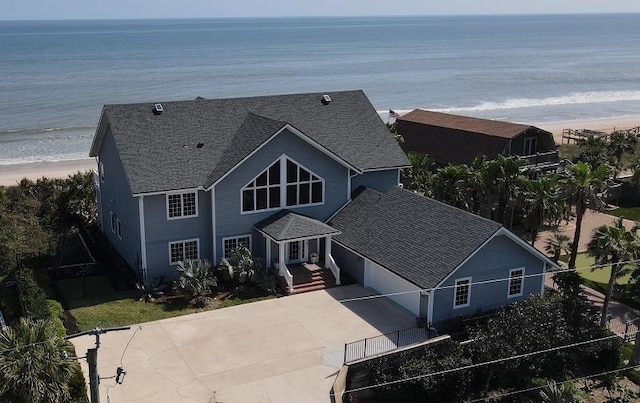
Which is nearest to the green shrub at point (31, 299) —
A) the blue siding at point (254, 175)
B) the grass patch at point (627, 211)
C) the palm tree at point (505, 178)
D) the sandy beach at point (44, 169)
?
the blue siding at point (254, 175)

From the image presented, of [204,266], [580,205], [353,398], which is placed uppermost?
[580,205]

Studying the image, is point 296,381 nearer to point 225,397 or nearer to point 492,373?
point 225,397

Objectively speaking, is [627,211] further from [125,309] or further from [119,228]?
[125,309]

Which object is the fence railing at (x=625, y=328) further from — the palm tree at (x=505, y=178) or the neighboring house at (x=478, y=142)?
the neighboring house at (x=478, y=142)

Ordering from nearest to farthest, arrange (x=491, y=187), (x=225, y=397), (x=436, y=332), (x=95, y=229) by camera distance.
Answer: (x=225, y=397) < (x=436, y=332) < (x=491, y=187) < (x=95, y=229)

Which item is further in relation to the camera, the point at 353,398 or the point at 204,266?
the point at 204,266

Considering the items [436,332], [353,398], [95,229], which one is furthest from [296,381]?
[95,229]
